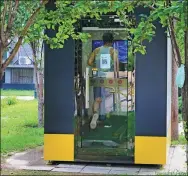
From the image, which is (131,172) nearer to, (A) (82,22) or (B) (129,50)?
(B) (129,50)

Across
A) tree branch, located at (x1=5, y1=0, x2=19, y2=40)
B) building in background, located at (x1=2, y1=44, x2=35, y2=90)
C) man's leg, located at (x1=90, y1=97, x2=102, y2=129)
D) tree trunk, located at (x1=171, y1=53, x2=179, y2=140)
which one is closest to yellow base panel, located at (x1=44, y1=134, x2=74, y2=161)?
man's leg, located at (x1=90, y1=97, x2=102, y2=129)

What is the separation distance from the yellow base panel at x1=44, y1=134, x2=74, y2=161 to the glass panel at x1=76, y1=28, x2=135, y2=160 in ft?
0.59

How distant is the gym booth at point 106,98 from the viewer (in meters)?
7.54

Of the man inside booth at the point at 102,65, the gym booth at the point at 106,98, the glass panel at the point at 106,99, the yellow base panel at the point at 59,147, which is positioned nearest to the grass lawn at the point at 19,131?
the yellow base panel at the point at 59,147

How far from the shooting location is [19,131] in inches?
486

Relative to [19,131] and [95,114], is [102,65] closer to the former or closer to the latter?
[95,114]

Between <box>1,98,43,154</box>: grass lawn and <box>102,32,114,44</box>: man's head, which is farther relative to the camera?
<box>1,98,43,154</box>: grass lawn

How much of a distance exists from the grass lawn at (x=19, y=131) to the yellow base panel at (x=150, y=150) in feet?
9.21

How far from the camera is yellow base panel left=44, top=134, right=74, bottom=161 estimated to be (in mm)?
7797

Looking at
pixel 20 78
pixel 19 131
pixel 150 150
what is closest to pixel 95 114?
pixel 150 150

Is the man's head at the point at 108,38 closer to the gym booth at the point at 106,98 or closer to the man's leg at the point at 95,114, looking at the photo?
the gym booth at the point at 106,98

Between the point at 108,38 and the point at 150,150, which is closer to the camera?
the point at 150,150

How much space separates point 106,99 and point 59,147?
3.57 ft

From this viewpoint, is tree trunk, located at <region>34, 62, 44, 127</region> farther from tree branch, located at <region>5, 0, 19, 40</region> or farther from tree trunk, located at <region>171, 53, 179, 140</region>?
tree branch, located at <region>5, 0, 19, 40</region>
